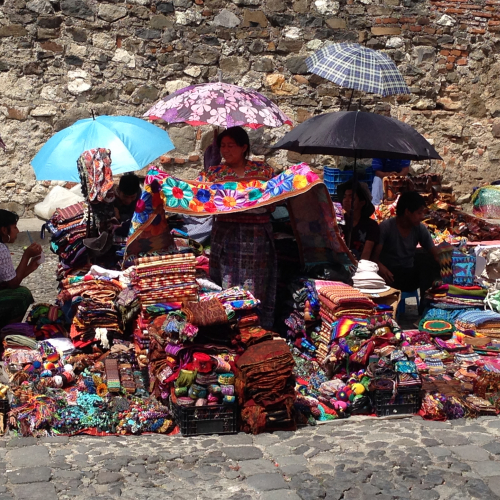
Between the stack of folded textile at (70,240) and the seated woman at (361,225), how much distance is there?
234 cm

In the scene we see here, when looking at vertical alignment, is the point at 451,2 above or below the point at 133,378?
above

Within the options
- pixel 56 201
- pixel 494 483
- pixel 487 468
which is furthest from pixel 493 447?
pixel 56 201

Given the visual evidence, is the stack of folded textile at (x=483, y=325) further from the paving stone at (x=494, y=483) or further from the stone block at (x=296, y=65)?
the stone block at (x=296, y=65)

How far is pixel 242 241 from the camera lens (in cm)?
675

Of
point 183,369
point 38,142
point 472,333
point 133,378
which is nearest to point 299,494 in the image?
point 183,369

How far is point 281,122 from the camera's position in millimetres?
7512

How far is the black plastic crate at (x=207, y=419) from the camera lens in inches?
210

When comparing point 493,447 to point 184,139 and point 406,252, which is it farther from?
point 184,139

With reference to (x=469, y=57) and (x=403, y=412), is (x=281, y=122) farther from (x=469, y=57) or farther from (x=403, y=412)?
(x=469, y=57)

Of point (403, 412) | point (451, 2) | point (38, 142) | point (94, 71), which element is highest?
point (451, 2)

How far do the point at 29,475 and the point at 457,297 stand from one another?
13.9ft

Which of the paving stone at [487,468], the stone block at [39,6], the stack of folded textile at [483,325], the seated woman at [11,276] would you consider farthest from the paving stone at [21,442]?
the stone block at [39,6]

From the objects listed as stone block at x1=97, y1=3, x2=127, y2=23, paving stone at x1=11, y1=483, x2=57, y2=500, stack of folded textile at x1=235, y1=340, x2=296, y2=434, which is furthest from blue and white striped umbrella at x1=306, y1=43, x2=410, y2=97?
paving stone at x1=11, y1=483, x2=57, y2=500

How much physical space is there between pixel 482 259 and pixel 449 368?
1.86 metres
